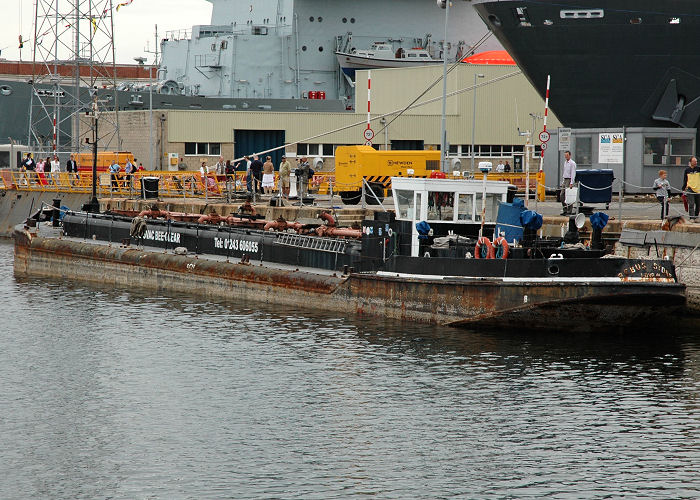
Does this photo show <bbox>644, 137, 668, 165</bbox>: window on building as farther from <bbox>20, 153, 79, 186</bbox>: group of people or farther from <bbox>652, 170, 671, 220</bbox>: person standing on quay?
<bbox>20, 153, 79, 186</bbox>: group of people

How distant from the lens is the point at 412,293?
92.6 ft

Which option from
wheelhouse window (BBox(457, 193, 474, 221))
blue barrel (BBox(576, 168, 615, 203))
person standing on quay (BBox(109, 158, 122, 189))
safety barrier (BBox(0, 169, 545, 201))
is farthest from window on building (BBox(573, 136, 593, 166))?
person standing on quay (BBox(109, 158, 122, 189))

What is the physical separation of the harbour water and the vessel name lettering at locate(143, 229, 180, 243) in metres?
7.51

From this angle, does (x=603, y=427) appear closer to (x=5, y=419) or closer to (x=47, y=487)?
(x=47, y=487)

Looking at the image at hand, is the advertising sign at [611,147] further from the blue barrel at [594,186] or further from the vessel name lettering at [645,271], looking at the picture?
the vessel name lettering at [645,271]

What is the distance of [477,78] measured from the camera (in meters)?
63.7

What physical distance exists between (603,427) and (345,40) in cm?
6198

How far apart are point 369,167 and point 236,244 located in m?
12.2

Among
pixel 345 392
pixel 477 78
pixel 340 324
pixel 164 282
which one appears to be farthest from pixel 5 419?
pixel 477 78

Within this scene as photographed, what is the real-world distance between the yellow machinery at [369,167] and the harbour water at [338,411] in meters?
15.4

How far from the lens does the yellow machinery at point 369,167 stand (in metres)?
44.8

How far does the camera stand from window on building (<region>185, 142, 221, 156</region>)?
2489 inches

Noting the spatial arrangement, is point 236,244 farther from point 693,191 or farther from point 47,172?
point 47,172

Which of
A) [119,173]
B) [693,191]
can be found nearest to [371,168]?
[119,173]
